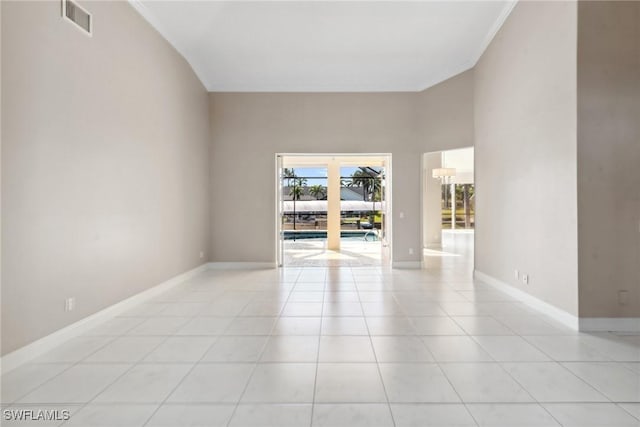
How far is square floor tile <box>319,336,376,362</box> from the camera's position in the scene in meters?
2.76

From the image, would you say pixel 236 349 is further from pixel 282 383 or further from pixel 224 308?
pixel 224 308

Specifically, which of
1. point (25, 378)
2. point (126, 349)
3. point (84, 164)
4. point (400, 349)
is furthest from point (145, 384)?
point (84, 164)

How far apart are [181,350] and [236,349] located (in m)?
0.49

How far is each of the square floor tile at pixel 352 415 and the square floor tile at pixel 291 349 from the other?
676 millimetres

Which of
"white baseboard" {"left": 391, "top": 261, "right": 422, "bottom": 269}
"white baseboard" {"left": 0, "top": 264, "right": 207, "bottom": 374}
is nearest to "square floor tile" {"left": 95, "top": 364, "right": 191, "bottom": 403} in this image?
"white baseboard" {"left": 0, "top": 264, "right": 207, "bottom": 374}

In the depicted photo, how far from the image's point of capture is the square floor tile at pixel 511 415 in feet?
6.28

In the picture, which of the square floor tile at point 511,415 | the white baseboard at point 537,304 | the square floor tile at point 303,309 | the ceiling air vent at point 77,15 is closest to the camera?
the square floor tile at point 511,415

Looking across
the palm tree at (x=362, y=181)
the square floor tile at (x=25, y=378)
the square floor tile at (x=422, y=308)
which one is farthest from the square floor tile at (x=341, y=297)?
the palm tree at (x=362, y=181)

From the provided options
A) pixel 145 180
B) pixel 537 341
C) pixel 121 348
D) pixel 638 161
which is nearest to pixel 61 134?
pixel 145 180

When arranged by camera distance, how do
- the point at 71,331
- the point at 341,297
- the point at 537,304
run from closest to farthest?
the point at 71,331 < the point at 537,304 < the point at 341,297

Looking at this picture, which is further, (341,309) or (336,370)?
(341,309)

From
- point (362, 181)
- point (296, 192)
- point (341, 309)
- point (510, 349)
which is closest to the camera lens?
point (510, 349)

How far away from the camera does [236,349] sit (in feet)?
9.73

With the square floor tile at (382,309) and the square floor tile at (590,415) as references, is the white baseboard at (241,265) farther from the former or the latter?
the square floor tile at (590,415)
